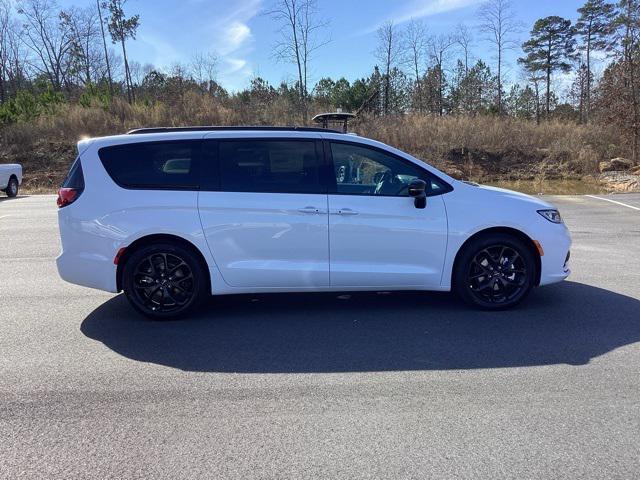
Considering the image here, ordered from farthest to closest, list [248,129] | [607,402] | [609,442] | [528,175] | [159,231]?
[528,175]
[248,129]
[159,231]
[607,402]
[609,442]

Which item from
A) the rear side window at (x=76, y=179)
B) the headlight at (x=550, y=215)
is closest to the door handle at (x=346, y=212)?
the headlight at (x=550, y=215)

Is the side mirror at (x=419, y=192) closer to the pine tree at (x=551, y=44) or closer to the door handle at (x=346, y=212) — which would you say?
the door handle at (x=346, y=212)

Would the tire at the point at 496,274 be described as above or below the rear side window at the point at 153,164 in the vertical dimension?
below

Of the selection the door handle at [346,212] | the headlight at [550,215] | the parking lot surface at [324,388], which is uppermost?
the door handle at [346,212]

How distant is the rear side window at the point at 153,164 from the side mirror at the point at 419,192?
2.15 m

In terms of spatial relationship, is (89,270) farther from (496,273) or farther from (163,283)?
(496,273)

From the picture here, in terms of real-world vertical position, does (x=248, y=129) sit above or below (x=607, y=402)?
above

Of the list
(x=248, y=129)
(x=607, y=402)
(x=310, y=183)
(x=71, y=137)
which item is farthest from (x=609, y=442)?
(x=71, y=137)

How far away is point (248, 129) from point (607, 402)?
13.3 ft

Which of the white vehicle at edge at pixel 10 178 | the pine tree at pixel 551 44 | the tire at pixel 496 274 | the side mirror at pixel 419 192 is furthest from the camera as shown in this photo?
the pine tree at pixel 551 44

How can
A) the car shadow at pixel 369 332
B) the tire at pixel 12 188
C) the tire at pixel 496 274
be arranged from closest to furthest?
the car shadow at pixel 369 332, the tire at pixel 496 274, the tire at pixel 12 188

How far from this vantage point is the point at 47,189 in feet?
71.7

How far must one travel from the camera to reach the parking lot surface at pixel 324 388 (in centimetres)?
298

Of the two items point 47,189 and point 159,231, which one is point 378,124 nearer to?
point 47,189
